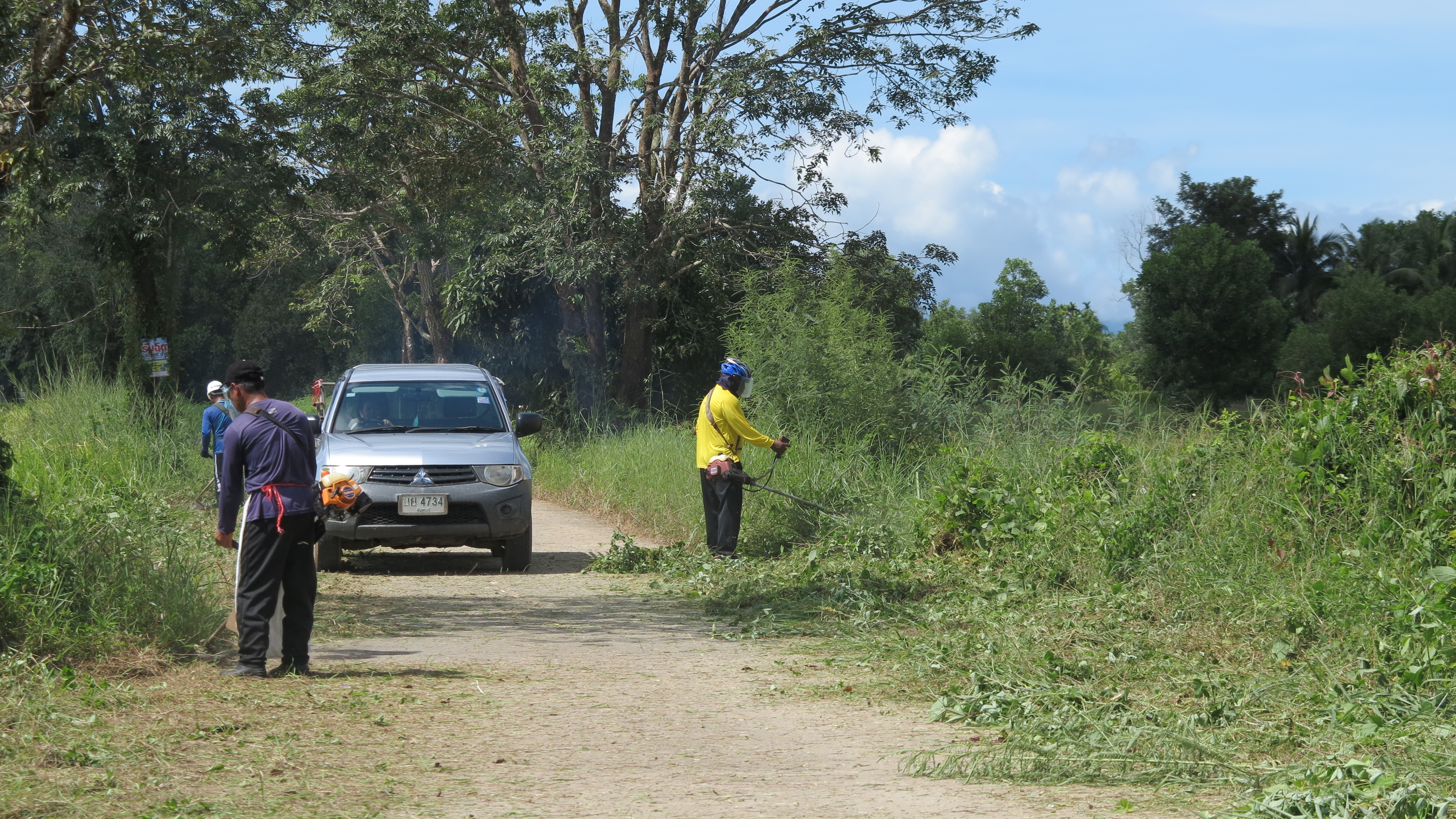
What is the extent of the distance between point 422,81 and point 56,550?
19887 mm

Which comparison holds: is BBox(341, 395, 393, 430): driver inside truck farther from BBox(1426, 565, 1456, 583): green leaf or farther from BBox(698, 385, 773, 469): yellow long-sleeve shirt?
BBox(1426, 565, 1456, 583): green leaf

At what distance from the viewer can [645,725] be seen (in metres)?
6.43

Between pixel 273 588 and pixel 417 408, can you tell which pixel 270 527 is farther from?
pixel 417 408

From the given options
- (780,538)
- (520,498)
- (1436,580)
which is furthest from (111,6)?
(1436,580)

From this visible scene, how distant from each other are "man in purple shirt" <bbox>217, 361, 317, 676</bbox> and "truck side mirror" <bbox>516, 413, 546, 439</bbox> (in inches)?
186

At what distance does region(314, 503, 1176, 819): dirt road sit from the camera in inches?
198

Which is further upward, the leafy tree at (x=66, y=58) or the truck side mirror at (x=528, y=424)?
the leafy tree at (x=66, y=58)

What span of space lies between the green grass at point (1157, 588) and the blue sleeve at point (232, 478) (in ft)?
11.8

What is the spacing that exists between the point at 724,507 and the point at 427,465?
273 centimetres

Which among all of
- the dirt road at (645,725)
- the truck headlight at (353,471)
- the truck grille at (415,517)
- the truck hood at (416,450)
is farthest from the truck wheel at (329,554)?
the dirt road at (645,725)

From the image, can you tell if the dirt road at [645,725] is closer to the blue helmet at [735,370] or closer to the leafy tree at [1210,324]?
the blue helmet at [735,370]

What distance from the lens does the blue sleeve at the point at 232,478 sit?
7445 millimetres

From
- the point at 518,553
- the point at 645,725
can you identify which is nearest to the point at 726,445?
the point at 518,553

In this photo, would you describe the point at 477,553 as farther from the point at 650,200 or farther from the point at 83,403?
the point at 650,200
